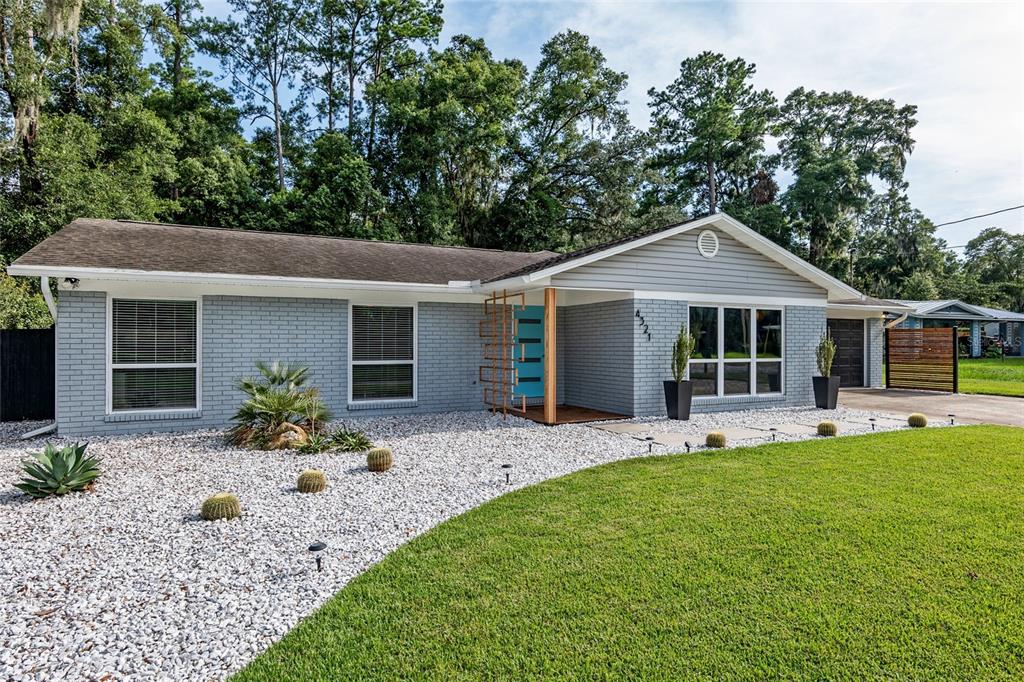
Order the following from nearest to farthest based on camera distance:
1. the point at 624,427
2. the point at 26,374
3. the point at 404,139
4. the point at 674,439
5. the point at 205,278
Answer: the point at 674,439 → the point at 205,278 → the point at 624,427 → the point at 26,374 → the point at 404,139

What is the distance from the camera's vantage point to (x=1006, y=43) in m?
12.5

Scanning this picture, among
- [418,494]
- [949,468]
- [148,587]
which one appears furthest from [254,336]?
[949,468]

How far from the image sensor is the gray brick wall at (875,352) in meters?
17.5

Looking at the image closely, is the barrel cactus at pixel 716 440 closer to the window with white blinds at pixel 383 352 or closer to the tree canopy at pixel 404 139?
the window with white blinds at pixel 383 352

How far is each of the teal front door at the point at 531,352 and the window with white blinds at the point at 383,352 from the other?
7.95ft

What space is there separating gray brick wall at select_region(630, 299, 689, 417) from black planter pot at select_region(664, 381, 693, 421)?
15.7 inches

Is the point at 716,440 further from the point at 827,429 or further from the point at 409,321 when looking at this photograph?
the point at 409,321

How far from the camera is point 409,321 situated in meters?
11.1

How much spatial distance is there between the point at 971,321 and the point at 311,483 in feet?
129

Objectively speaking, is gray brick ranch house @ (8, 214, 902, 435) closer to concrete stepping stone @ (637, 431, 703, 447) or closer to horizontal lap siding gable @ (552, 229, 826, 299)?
horizontal lap siding gable @ (552, 229, 826, 299)

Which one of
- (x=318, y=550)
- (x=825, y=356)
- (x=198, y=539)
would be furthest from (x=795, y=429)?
(x=198, y=539)

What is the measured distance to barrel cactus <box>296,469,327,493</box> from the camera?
224 inches

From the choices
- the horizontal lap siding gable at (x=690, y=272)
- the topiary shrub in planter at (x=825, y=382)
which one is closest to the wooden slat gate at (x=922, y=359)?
the topiary shrub in planter at (x=825, y=382)

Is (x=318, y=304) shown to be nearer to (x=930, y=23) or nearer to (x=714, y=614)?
(x=714, y=614)
